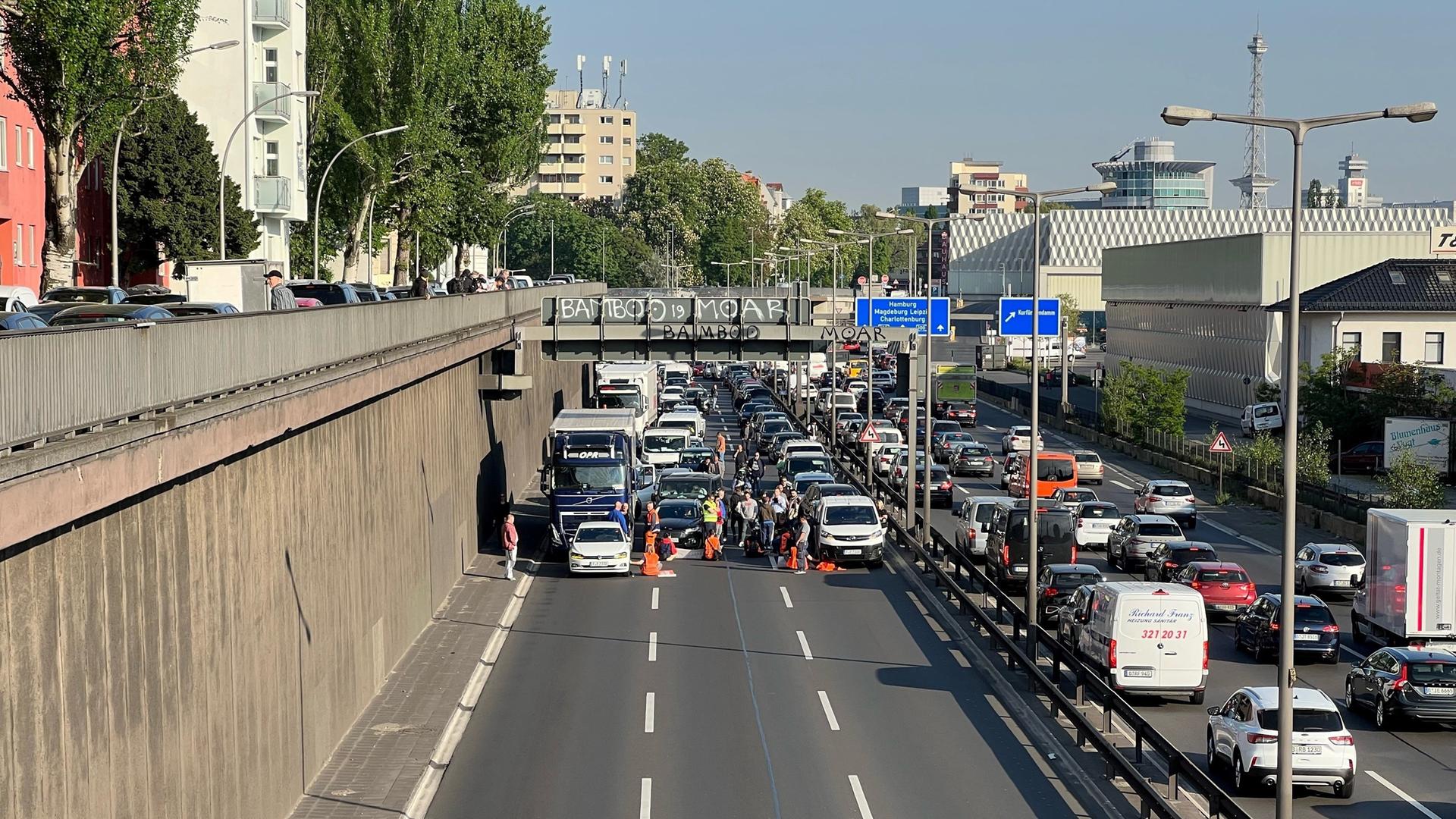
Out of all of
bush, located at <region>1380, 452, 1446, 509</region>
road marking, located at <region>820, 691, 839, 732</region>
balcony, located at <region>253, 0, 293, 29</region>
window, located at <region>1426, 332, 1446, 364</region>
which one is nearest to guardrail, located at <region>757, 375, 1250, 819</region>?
road marking, located at <region>820, 691, 839, 732</region>

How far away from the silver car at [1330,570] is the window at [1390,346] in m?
41.8

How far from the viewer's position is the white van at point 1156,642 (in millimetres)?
26719

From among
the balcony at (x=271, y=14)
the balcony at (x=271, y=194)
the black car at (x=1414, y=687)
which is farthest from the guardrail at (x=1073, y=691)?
the balcony at (x=271, y=14)

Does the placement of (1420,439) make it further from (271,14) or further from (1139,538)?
(271,14)

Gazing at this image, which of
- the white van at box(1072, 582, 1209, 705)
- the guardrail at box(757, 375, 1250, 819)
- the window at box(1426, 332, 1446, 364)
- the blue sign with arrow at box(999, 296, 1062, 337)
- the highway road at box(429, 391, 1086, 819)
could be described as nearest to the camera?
the guardrail at box(757, 375, 1250, 819)

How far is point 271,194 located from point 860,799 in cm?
5132

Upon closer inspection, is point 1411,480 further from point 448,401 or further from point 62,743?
point 62,743

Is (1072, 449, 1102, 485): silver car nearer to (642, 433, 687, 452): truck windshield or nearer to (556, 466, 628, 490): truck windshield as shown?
(642, 433, 687, 452): truck windshield

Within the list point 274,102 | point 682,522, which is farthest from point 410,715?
point 274,102

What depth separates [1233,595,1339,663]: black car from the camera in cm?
3059

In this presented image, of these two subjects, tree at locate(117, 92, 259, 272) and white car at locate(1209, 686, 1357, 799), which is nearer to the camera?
white car at locate(1209, 686, 1357, 799)

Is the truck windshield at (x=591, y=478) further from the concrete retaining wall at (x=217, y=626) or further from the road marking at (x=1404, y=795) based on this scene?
the road marking at (x=1404, y=795)

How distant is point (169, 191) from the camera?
5828cm

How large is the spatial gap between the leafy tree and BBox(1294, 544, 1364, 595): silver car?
33618 millimetres
